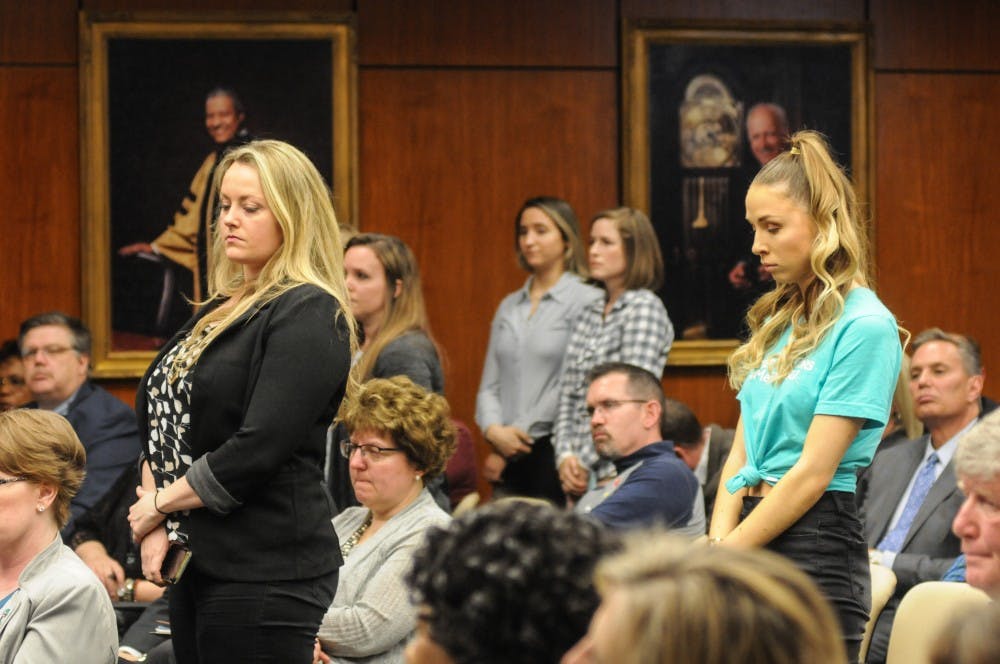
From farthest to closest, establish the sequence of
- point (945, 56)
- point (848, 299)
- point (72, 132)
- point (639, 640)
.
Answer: point (945, 56), point (72, 132), point (848, 299), point (639, 640)

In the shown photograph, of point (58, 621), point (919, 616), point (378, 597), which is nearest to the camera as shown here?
point (58, 621)

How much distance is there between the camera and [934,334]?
4.69 metres

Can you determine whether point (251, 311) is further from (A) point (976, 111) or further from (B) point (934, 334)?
(A) point (976, 111)

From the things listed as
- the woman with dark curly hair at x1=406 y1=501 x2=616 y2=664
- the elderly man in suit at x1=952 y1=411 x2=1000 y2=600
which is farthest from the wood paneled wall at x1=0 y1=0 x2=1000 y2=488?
the woman with dark curly hair at x1=406 y1=501 x2=616 y2=664

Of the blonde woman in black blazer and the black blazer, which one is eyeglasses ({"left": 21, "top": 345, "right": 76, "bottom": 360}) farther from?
the black blazer

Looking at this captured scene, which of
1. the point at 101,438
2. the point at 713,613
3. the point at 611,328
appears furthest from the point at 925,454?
the point at 713,613

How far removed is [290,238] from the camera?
2484 millimetres

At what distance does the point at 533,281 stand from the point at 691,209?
0.92m

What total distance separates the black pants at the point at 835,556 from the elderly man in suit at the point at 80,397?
9.46ft

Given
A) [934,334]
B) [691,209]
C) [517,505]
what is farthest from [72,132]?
[517,505]

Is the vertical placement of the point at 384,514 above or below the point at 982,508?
below

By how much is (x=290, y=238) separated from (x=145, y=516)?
1.72 feet

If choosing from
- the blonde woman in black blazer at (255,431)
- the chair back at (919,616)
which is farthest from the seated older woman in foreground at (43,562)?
the chair back at (919,616)

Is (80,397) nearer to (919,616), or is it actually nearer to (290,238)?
(290,238)
